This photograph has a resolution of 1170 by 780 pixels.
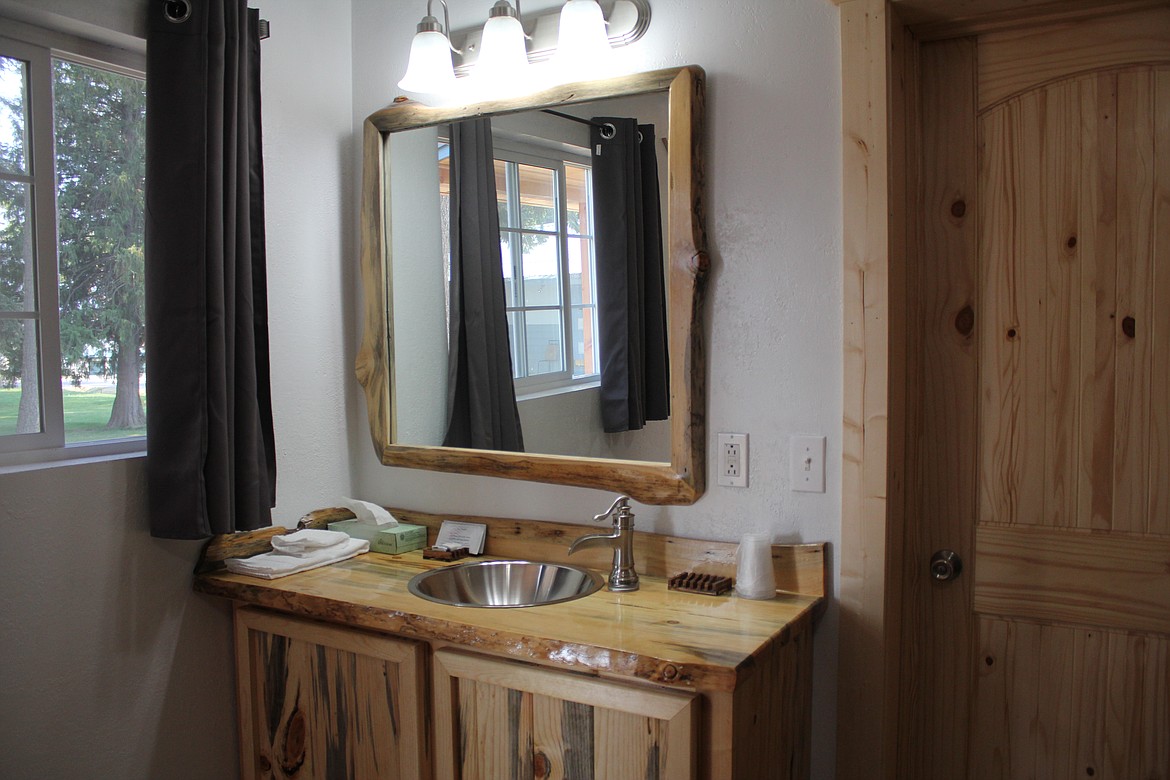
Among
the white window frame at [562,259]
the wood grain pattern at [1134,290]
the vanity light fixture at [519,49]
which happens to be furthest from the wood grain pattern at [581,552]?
the vanity light fixture at [519,49]

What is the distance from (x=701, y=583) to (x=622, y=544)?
19 cm

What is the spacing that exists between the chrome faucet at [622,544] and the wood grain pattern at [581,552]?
8 centimetres

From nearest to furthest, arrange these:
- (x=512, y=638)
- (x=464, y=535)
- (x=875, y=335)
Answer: (x=512, y=638) → (x=875, y=335) → (x=464, y=535)

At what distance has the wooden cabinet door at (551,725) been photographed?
1.57m

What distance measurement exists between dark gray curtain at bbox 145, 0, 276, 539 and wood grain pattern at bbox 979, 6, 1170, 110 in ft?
5.31

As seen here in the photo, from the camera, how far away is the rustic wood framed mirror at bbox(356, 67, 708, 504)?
1965mm

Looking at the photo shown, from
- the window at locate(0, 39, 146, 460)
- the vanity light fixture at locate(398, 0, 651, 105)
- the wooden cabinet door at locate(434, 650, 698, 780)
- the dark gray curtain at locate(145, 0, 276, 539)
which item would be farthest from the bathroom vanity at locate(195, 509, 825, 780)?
the vanity light fixture at locate(398, 0, 651, 105)

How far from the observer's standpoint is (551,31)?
2.16 meters

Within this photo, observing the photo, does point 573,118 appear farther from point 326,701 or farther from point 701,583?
point 326,701

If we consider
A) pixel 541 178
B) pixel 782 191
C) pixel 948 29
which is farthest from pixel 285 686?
pixel 948 29

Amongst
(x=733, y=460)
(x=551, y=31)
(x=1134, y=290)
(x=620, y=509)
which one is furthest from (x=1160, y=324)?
(x=551, y=31)

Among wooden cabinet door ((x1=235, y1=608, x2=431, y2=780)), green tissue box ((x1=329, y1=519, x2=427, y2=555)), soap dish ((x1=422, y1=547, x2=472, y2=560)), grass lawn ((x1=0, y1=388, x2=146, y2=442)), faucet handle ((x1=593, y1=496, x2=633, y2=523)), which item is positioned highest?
grass lawn ((x1=0, y1=388, x2=146, y2=442))

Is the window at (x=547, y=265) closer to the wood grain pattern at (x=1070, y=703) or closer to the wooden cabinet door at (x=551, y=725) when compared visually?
the wooden cabinet door at (x=551, y=725)

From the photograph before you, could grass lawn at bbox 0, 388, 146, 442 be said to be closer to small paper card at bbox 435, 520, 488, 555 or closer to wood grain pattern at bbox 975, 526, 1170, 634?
small paper card at bbox 435, 520, 488, 555
